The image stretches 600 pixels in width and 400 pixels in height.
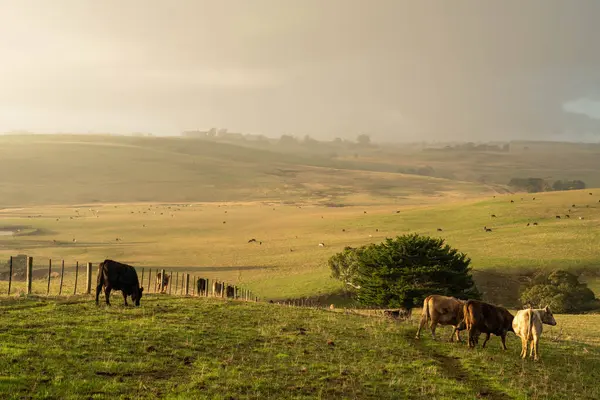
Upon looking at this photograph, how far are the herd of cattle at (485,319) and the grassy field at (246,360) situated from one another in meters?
0.70

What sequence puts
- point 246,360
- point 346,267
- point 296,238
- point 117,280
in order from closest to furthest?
point 246,360
point 117,280
point 346,267
point 296,238

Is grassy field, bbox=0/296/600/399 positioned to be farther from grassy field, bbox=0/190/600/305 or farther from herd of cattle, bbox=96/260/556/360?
grassy field, bbox=0/190/600/305

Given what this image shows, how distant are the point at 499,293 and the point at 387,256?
14.7 meters

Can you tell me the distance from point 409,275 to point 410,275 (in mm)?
111

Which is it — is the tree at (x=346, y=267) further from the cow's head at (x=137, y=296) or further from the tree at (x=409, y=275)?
the cow's head at (x=137, y=296)

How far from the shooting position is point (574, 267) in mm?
54438

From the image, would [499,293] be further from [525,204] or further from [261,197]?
[261,197]

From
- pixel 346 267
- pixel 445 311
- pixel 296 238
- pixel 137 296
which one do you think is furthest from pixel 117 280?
pixel 296 238

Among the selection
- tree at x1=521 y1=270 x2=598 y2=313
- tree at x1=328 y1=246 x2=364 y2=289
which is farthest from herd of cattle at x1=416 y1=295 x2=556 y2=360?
tree at x1=521 y1=270 x2=598 y2=313

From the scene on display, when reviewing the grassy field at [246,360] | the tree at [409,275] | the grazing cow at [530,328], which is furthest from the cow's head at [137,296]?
the tree at [409,275]

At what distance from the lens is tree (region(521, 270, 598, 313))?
45781 mm

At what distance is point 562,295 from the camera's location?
46375mm

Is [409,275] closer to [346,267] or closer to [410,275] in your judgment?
[410,275]

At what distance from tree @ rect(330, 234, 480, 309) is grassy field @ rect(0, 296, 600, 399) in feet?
52.5
